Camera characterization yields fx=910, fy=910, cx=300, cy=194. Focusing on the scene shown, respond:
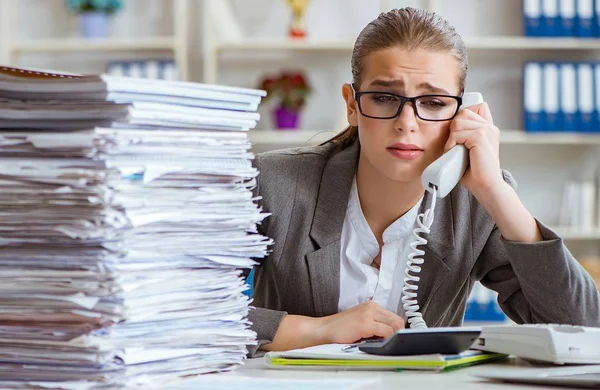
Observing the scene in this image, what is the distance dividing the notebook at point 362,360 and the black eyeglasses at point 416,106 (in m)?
0.51

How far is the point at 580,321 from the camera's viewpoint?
1.56 m

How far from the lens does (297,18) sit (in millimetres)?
4449

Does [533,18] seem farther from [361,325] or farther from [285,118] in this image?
[361,325]

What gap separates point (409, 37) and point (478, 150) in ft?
0.82

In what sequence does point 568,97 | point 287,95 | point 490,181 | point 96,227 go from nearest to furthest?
1. point 96,227
2. point 490,181
3. point 568,97
4. point 287,95

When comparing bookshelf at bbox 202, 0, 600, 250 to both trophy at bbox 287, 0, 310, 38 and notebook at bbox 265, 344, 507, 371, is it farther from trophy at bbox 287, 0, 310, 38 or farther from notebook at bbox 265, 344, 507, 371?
notebook at bbox 265, 344, 507, 371

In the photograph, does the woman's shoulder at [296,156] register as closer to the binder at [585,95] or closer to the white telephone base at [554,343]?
the white telephone base at [554,343]

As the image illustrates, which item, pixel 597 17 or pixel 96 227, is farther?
pixel 597 17

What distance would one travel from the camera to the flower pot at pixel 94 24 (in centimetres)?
451

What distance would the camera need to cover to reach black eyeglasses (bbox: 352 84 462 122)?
1577mm

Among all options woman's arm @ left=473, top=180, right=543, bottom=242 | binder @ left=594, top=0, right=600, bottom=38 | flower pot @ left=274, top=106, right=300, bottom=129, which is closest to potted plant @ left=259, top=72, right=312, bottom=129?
flower pot @ left=274, top=106, right=300, bottom=129

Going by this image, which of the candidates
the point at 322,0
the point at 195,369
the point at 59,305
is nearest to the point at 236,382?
the point at 195,369

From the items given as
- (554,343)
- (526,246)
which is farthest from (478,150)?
(554,343)

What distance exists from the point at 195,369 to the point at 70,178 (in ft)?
0.94
